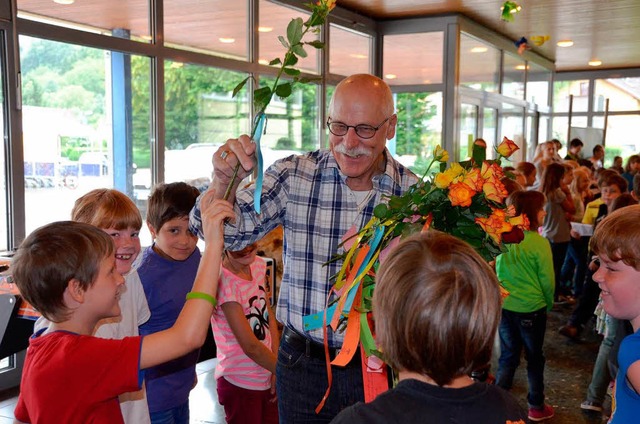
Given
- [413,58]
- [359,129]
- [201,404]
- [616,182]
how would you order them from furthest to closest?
1. [413,58]
2. [616,182]
3. [201,404]
4. [359,129]

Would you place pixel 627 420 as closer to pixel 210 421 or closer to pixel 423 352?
pixel 423 352

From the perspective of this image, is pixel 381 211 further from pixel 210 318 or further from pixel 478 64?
pixel 478 64

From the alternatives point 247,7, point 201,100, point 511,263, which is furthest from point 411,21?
point 511,263

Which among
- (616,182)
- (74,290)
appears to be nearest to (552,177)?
(616,182)

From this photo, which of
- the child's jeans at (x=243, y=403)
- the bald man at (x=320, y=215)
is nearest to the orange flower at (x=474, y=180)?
the bald man at (x=320, y=215)

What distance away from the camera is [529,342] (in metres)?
3.96

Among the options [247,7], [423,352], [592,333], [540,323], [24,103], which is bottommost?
[592,333]

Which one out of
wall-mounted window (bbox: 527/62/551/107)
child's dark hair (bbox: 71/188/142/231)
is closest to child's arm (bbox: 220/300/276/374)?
child's dark hair (bbox: 71/188/142/231)

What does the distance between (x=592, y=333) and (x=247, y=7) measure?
453 centimetres

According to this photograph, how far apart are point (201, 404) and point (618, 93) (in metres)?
12.6

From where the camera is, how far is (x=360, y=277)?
5.21ft

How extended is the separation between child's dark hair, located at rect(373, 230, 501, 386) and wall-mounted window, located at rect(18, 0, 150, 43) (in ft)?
13.3

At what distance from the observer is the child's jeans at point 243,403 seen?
2.54m

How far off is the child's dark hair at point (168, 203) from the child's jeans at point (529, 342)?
7.53ft
